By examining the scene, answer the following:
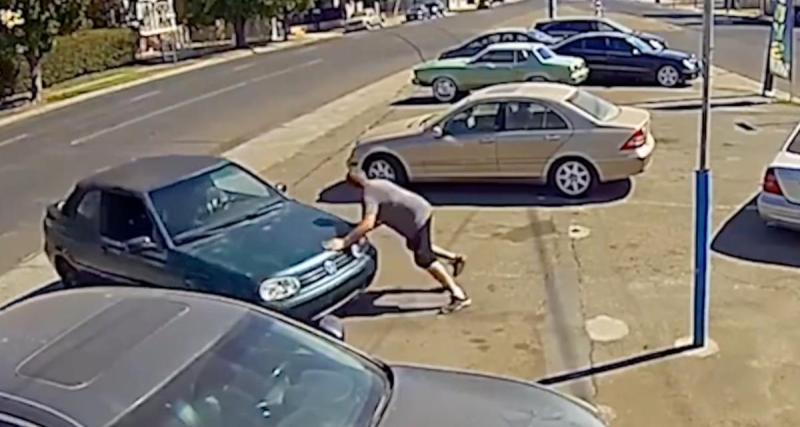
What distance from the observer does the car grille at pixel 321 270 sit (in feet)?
28.0

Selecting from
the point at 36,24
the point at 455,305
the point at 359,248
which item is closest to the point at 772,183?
the point at 455,305

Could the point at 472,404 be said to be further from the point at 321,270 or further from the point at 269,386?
the point at 321,270

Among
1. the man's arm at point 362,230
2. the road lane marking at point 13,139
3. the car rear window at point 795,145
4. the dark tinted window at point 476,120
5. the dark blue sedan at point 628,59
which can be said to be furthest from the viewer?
the dark blue sedan at point 628,59

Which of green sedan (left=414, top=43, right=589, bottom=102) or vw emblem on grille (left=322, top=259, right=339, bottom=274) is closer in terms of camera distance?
vw emblem on grille (left=322, top=259, right=339, bottom=274)

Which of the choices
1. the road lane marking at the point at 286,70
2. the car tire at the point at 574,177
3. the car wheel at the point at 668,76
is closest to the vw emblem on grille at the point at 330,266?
the car tire at the point at 574,177

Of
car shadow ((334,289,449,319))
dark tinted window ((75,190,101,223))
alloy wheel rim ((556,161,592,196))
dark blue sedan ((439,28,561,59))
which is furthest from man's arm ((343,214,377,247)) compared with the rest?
dark blue sedan ((439,28,561,59))

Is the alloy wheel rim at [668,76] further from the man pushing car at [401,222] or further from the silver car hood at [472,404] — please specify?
the silver car hood at [472,404]

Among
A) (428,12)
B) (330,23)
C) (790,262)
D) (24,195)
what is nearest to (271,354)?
(790,262)

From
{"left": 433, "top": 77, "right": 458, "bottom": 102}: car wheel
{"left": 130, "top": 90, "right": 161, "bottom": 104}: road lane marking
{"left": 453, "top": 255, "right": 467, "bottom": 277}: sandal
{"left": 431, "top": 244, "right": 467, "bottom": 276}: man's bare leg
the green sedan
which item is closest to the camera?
{"left": 431, "top": 244, "right": 467, "bottom": 276}: man's bare leg

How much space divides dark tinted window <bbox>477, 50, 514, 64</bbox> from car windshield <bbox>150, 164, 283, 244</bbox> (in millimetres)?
17601

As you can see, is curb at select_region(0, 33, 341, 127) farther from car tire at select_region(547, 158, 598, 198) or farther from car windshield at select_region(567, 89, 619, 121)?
car tire at select_region(547, 158, 598, 198)

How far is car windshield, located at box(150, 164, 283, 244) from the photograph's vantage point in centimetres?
905

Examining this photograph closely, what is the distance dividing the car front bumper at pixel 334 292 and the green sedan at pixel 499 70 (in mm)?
17417

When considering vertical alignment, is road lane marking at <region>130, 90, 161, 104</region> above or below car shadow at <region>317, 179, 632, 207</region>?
below
